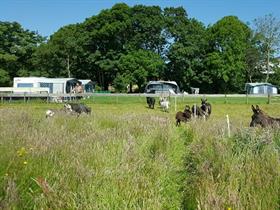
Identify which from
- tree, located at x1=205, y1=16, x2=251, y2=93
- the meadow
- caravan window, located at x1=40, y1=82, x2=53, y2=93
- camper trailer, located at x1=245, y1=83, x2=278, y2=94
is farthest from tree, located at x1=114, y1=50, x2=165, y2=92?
the meadow

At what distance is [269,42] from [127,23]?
26647 mm

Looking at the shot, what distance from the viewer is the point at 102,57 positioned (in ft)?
226

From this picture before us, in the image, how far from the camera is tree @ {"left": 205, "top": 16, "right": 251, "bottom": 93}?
66.2m

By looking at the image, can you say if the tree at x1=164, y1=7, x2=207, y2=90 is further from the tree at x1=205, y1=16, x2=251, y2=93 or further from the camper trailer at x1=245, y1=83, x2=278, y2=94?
the camper trailer at x1=245, y1=83, x2=278, y2=94

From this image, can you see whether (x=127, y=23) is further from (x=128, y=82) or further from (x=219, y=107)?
(x=219, y=107)

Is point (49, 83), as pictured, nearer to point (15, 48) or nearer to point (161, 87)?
point (161, 87)

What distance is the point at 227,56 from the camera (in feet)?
220

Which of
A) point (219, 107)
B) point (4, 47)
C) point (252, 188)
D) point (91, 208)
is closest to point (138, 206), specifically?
point (91, 208)

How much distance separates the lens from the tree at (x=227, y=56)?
66.2 m

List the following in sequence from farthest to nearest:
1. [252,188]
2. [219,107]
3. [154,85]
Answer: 1. [154,85]
2. [219,107]
3. [252,188]

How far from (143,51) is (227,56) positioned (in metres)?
13.3

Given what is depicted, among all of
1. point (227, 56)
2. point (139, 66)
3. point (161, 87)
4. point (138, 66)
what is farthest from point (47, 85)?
point (227, 56)

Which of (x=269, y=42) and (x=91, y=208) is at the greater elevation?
(x=269, y=42)

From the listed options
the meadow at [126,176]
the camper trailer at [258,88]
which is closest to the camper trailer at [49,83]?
the camper trailer at [258,88]
